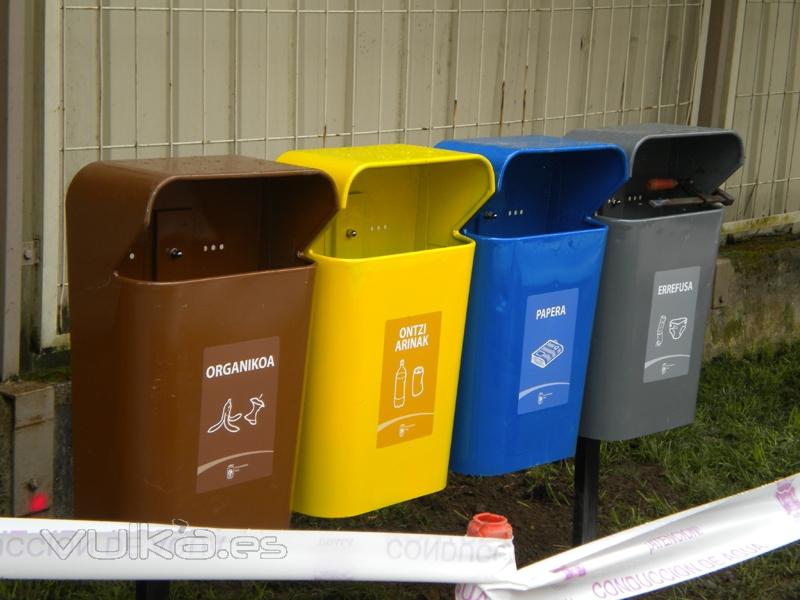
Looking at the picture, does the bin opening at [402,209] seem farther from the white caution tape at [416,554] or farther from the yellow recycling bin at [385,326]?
the white caution tape at [416,554]

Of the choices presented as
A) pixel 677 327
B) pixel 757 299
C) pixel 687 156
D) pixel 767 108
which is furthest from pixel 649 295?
pixel 767 108

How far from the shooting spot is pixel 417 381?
3650mm

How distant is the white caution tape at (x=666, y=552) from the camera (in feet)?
11.1

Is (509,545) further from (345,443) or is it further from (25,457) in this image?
(25,457)

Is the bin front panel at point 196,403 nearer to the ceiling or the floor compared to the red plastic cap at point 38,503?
nearer to the ceiling

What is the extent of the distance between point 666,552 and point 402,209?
1.30 meters

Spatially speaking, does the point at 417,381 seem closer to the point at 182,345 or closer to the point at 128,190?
the point at 182,345

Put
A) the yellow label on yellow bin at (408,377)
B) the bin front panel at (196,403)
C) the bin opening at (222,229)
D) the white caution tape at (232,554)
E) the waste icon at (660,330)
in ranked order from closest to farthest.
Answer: the white caution tape at (232,554) → the bin front panel at (196,403) → the bin opening at (222,229) → the yellow label on yellow bin at (408,377) → the waste icon at (660,330)

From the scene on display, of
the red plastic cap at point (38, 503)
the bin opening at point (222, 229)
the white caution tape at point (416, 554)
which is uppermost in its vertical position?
the bin opening at point (222, 229)

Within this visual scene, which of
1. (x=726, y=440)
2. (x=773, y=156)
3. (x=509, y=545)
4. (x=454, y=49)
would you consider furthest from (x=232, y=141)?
(x=773, y=156)

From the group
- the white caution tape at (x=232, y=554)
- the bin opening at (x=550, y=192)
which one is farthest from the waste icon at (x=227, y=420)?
the bin opening at (x=550, y=192)

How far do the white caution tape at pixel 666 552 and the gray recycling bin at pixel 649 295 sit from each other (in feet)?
1.76

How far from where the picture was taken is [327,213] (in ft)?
11.2

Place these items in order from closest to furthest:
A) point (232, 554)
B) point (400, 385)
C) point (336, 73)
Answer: point (232, 554), point (400, 385), point (336, 73)
